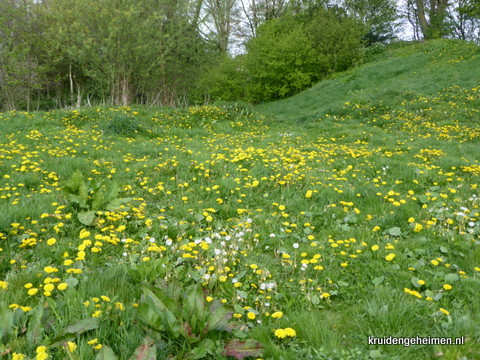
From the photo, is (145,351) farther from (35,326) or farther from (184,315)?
(35,326)

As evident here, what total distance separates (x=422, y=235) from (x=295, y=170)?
2.49 meters

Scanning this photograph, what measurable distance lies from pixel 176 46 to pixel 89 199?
1672 centimetres

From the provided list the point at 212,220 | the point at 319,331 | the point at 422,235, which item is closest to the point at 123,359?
the point at 319,331

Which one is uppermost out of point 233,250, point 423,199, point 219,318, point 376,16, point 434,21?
point 376,16

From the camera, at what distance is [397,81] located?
55.2 ft

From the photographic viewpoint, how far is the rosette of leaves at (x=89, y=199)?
393 centimetres

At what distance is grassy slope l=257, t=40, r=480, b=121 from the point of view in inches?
563

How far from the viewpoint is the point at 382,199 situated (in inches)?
185

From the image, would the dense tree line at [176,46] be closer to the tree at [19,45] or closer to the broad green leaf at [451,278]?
the tree at [19,45]

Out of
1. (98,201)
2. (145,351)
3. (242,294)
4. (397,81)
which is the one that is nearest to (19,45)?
(98,201)

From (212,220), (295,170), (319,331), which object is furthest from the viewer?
(295,170)

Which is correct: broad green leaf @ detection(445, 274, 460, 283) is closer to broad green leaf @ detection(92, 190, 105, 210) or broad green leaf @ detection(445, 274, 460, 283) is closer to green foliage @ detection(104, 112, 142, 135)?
broad green leaf @ detection(92, 190, 105, 210)

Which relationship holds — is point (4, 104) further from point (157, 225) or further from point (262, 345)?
point (262, 345)

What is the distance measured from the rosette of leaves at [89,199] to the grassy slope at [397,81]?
1165 cm
